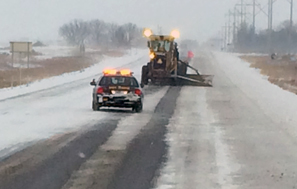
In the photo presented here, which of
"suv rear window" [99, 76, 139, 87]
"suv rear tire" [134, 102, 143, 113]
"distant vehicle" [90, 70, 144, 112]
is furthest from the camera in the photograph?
"suv rear window" [99, 76, 139, 87]

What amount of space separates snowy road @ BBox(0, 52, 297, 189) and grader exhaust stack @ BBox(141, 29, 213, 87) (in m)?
12.5

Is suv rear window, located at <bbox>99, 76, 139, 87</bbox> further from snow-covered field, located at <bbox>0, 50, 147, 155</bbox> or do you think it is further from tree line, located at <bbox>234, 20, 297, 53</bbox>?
tree line, located at <bbox>234, 20, 297, 53</bbox>

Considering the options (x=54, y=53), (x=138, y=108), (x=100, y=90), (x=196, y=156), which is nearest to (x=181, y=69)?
(x=138, y=108)

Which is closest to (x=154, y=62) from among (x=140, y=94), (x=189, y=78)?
(x=189, y=78)

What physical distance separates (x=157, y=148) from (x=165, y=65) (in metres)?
24.8

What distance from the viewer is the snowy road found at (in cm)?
1043

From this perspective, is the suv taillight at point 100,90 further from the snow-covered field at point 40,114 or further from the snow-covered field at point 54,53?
the snow-covered field at point 54,53

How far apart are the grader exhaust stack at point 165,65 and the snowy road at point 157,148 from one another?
12.5 meters

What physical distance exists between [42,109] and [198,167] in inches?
493

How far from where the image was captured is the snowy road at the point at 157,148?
34.2ft

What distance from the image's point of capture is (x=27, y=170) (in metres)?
11.1

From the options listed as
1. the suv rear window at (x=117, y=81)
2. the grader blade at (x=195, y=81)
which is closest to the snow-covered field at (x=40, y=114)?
the suv rear window at (x=117, y=81)

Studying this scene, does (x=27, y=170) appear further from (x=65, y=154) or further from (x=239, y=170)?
(x=239, y=170)

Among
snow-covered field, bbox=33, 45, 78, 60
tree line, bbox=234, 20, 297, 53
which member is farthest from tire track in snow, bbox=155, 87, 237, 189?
tree line, bbox=234, 20, 297, 53
